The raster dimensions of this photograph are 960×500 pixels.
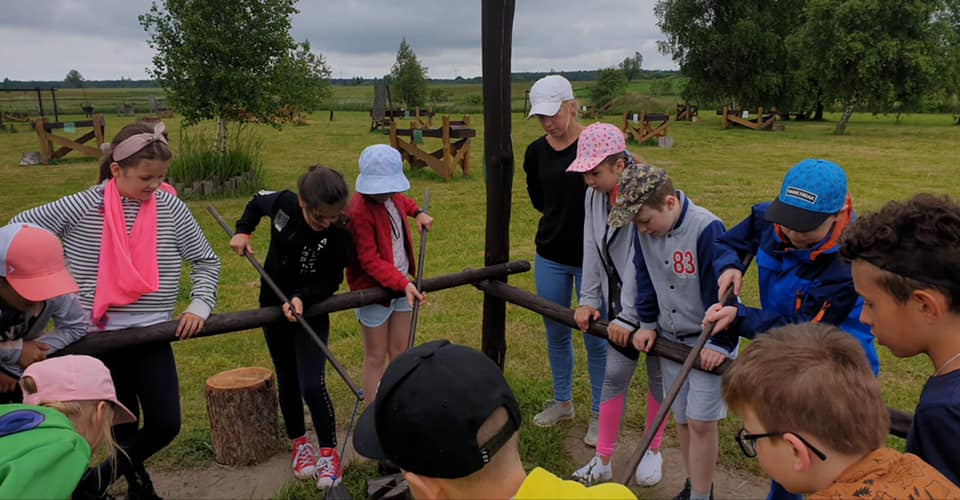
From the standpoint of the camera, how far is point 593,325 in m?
3.04

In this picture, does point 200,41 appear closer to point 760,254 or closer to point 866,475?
point 760,254

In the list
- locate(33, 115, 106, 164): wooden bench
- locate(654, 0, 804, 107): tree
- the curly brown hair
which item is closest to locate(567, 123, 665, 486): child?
the curly brown hair

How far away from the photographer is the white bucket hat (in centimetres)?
306

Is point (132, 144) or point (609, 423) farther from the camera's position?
point (609, 423)

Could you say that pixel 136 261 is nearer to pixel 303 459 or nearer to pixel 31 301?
pixel 31 301

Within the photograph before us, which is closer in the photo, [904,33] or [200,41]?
[200,41]

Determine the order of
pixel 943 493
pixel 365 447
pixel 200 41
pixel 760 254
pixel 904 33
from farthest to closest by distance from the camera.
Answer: pixel 904 33 < pixel 200 41 < pixel 760 254 < pixel 365 447 < pixel 943 493

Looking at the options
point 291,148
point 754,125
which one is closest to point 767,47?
point 754,125

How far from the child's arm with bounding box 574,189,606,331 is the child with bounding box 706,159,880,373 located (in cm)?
74

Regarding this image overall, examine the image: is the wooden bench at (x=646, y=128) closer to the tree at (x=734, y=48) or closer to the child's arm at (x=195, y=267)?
the tree at (x=734, y=48)

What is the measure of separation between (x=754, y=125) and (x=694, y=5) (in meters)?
8.73

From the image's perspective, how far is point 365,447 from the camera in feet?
5.10

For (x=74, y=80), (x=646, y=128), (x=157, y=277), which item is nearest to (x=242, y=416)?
(x=157, y=277)

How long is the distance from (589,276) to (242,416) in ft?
6.23
